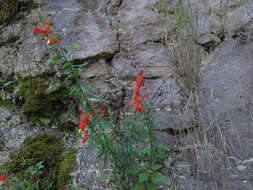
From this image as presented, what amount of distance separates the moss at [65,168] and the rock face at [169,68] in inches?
1.8

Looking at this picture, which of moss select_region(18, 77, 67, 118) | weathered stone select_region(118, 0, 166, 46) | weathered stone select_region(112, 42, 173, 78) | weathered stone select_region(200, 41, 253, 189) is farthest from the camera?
→ weathered stone select_region(118, 0, 166, 46)

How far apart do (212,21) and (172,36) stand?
0.42 m

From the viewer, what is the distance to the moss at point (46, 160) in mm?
1892

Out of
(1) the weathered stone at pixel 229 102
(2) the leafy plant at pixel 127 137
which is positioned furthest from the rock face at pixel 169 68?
(2) the leafy plant at pixel 127 137

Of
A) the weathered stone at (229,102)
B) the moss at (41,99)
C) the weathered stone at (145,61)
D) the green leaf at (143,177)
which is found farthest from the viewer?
the weathered stone at (145,61)

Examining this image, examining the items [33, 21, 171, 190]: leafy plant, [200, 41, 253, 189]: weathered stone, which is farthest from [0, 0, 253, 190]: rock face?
[33, 21, 171, 190]: leafy plant

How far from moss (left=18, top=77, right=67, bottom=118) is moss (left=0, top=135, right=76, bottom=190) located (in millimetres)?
212

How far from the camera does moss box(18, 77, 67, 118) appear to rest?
87.8 inches

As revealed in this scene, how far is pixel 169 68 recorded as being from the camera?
7.62ft

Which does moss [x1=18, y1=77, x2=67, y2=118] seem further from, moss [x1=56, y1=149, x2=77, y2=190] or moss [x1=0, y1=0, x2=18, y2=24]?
moss [x1=0, y1=0, x2=18, y2=24]

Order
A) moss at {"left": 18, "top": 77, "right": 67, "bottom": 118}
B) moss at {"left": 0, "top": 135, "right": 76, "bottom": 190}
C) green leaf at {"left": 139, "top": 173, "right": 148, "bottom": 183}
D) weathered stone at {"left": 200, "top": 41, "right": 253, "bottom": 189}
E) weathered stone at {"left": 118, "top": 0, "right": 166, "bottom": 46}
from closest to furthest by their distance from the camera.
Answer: green leaf at {"left": 139, "top": 173, "right": 148, "bottom": 183}, weathered stone at {"left": 200, "top": 41, "right": 253, "bottom": 189}, moss at {"left": 0, "top": 135, "right": 76, "bottom": 190}, moss at {"left": 18, "top": 77, "right": 67, "bottom": 118}, weathered stone at {"left": 118, "top": 0, "right": 166, "bottom": 46}

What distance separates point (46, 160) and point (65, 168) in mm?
180

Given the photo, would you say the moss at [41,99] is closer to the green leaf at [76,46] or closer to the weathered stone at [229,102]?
the green leaf at [76,46]

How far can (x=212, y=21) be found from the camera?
8.34ft
